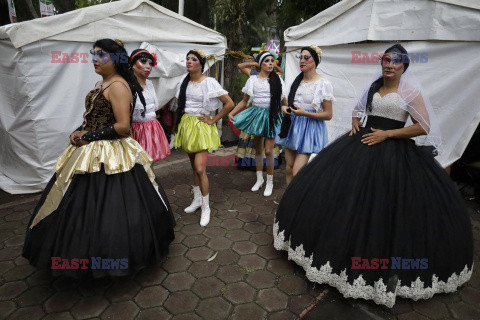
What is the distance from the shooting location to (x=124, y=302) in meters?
2.59

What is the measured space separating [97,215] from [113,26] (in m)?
3.92

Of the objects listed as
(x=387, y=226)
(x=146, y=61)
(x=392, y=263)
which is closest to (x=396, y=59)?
(x=387, y=226)

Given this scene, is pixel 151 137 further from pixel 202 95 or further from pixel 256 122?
pixel 256 122

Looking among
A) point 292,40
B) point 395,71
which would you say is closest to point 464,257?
point 395,71

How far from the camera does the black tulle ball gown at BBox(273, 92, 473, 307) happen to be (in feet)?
8.04

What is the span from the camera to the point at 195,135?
375 centimetres

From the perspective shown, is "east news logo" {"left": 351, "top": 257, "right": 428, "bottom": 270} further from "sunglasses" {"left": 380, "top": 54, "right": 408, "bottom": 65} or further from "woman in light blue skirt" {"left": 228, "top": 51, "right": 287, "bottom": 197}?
"woman in light blue skirt" {"left": 228, "top": 51, "right": 287, "bottom": 197}

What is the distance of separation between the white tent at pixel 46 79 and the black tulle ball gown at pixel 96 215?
2543 mm

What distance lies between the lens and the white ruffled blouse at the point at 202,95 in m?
3.73

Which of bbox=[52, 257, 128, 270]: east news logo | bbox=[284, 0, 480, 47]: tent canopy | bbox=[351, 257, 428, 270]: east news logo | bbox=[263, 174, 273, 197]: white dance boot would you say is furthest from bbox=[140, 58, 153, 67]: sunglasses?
bbox=[284, 0, 480, 47]: tent canopy

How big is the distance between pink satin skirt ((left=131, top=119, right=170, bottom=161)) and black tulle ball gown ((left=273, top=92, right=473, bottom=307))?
6.87ft

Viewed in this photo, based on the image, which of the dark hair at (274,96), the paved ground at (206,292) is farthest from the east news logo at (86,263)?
the dark hair at (274,96)

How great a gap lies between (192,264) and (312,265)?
48.5 inches

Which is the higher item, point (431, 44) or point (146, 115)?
point (431, 44)
